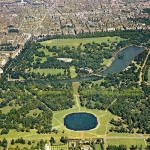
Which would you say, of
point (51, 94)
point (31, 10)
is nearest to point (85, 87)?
point (51, 94)

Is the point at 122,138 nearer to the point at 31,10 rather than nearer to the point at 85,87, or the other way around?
the point at 85,87

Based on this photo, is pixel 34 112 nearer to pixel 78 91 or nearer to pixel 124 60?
pixel 78 91

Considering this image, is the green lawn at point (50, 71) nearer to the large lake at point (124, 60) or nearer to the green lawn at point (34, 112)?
the large lake at point (124, 60)

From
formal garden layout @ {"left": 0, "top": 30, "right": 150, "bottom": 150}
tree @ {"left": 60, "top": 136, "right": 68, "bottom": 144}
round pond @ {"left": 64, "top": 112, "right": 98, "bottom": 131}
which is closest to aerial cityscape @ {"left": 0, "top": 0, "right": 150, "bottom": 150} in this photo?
round pond @ {"left": 64, "top": 112, "right": 98, "bottom": 131}

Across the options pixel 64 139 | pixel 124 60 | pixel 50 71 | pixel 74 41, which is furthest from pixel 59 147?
pixel 74 41

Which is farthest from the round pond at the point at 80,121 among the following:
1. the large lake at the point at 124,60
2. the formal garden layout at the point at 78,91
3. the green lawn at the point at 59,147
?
the large lake at the point at 124,60
